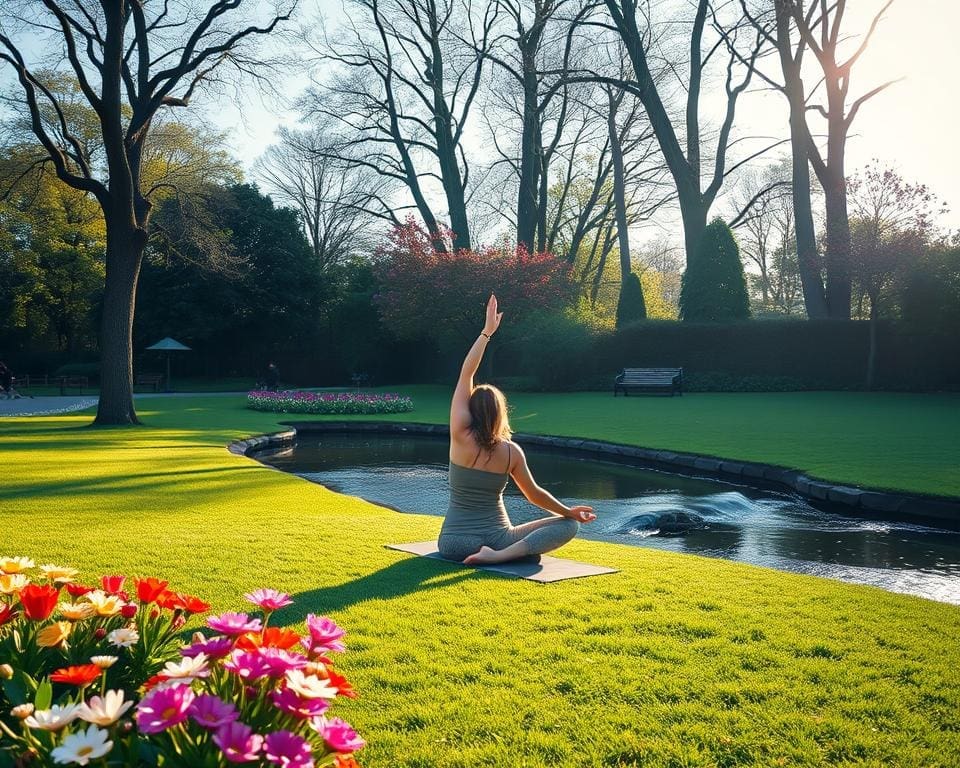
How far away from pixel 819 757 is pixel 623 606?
1869 mm

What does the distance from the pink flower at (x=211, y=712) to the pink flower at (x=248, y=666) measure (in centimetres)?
8

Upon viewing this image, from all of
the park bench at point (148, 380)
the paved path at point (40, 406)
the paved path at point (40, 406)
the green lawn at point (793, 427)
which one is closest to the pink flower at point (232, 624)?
the green lawn at point (793, 427)

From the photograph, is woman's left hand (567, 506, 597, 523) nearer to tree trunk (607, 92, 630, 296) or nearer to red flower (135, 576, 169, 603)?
red flower (135, 576, 169, 603)

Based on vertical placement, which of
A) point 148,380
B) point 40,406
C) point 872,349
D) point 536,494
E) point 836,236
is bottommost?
point 40,406

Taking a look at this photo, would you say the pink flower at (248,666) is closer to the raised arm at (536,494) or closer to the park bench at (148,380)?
the raised arm at (536,494)

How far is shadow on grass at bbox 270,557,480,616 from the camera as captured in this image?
4516 mm

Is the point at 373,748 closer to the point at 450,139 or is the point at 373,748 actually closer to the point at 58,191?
the point at 450,139

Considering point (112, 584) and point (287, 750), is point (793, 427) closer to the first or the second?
point (112, 584)

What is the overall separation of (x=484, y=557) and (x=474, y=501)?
0.39 meters

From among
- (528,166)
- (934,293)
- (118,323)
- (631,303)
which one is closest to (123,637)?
(118,323)

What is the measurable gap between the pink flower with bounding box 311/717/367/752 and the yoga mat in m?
3.74

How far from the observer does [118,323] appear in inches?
702

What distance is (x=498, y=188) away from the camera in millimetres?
44688

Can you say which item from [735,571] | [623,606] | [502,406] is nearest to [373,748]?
[623,606]
